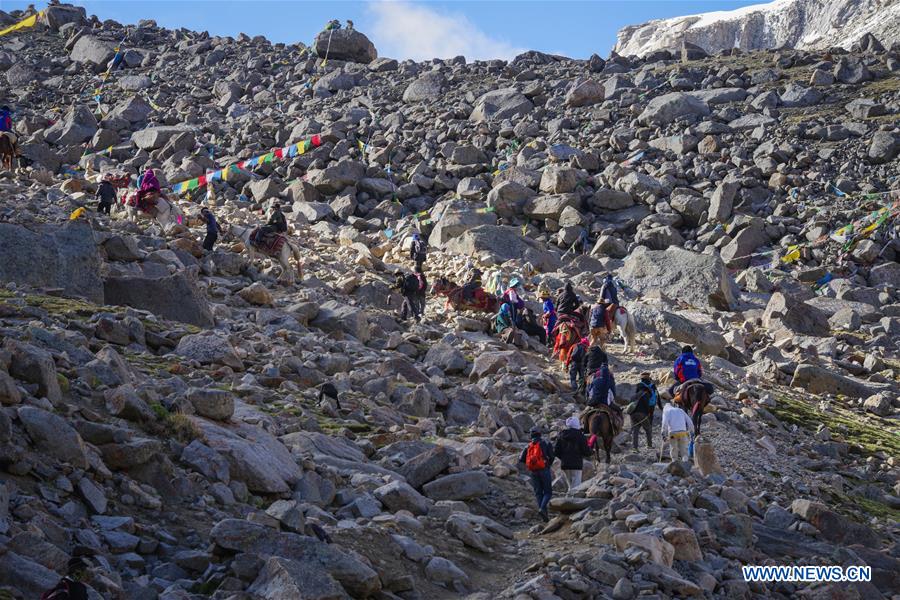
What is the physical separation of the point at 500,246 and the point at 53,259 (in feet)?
45.7

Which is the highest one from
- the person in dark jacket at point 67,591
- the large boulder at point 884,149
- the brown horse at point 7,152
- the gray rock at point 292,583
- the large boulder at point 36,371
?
A: the large boulder at point 884,149

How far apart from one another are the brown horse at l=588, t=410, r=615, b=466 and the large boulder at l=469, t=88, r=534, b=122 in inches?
1067

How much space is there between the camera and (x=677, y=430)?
44.3 ft

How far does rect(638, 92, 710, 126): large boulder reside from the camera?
3759 cm

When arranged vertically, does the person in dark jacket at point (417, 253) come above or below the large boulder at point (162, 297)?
above

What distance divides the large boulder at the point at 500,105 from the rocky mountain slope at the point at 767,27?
118 ft

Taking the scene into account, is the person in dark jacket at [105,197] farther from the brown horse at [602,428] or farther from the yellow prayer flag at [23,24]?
the yellow prayer flag at [23,24]

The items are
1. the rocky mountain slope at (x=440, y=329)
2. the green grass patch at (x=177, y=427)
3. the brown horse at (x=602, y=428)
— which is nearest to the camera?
the rocky mountain slope at (x=440, y=329)

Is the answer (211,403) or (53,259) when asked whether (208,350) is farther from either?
(53,259)

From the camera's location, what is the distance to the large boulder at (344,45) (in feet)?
167

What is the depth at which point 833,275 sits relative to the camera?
2883cm

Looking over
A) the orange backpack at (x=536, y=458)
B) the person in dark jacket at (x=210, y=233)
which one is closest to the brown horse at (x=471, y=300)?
the person in dark jacket at (x=210, y=233)

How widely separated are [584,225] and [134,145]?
17.7 m

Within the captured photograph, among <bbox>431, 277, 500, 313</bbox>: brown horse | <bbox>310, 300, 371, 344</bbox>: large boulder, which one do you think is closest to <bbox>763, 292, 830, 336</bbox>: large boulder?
<bbox>431, 277, 500, 313</bbox>: brown horse
